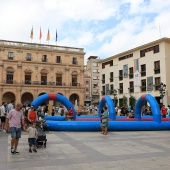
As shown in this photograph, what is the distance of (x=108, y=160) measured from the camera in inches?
277

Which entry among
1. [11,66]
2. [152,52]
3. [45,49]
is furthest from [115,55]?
[11,66]

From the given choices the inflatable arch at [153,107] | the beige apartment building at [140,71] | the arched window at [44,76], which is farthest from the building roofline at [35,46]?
the inflatable arch at [153,107]

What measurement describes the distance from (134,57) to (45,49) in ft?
58.7

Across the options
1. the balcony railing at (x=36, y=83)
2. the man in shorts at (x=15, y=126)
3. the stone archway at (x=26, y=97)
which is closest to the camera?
the man in shorts at (x=15, y=126)

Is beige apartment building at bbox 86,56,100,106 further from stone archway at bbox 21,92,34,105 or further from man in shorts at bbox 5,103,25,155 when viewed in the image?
man in shorts at bbox 5,103,25,155

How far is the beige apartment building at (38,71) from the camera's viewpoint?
4506cm

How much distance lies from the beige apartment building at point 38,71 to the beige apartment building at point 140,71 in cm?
619

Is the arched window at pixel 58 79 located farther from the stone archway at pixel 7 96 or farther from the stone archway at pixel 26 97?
the stone archway at pixel 7 96

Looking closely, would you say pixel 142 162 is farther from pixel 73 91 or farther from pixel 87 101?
pixel 87 101

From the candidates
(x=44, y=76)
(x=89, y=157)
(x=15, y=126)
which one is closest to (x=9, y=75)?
(x=44, y=76)

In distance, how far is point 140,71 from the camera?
128 ft

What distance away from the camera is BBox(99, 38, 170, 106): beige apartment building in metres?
34.7

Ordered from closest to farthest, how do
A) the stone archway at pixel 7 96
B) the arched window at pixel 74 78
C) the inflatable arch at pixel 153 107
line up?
the inflatable arch at pixel 153 107
the stone archway at pixel 7 96
the arched window at pixel 74 78

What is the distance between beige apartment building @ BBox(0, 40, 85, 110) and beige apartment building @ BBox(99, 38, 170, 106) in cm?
619
